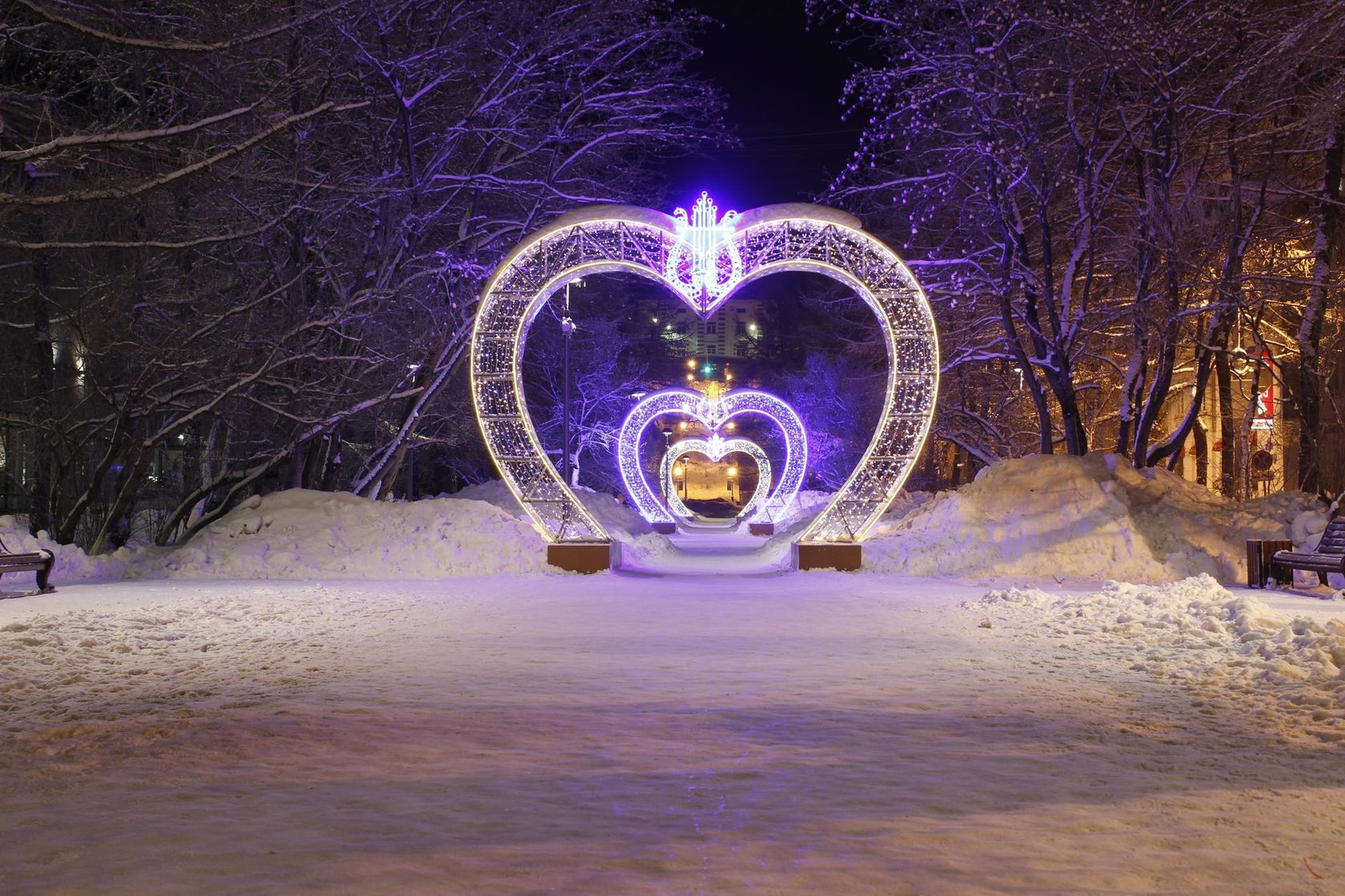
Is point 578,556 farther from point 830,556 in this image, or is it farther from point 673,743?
point 673,743

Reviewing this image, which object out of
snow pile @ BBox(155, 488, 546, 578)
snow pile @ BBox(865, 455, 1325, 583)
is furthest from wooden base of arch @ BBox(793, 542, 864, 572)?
snow pile @ BBox(155, 488, 546, 578)

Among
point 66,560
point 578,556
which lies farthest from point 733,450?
point 66,560

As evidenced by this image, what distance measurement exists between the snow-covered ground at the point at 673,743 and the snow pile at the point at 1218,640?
0.04 metres

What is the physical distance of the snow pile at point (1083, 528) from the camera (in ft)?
52.0

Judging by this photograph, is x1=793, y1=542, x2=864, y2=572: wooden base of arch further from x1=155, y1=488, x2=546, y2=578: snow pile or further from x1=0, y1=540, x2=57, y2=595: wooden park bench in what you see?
x1=0, y1=540, x2=57, y2=595: wooden park bench

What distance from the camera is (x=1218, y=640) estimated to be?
9195 mm

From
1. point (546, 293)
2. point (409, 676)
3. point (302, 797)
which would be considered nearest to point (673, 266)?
point (546, 293)

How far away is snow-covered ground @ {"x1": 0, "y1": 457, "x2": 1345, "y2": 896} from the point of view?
4.18 m

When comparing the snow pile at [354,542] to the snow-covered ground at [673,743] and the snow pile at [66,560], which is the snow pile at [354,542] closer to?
the snow pile at [66,560]

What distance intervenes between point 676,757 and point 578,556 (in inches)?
460

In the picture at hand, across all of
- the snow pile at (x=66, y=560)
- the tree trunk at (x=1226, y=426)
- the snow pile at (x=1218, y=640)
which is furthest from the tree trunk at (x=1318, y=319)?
the snow pile at (x=66, y=560)

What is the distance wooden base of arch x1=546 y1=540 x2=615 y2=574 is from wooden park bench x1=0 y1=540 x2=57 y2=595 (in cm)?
707

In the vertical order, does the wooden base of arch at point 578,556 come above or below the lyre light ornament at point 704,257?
below

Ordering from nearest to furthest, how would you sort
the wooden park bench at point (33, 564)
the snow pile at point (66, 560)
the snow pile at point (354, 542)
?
the wooden park bench at point (33, 564)
the snow pile at point (66, 560)
the snow pile at point (354, 542)
